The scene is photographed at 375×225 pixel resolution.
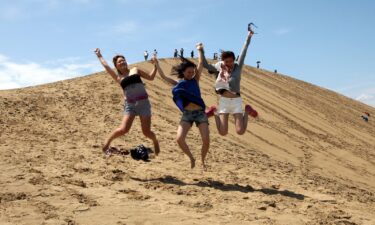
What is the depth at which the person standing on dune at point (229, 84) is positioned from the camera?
571 centimetres

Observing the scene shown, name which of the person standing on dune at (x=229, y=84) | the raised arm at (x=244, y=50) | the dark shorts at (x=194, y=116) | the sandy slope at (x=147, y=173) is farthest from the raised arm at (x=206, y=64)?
the sandy slope at (x=147, y=173)

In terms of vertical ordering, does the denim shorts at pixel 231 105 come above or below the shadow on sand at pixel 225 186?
above

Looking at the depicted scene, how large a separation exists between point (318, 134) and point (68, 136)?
1023 centimetres

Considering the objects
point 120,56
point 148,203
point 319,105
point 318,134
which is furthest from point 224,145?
point 319,105

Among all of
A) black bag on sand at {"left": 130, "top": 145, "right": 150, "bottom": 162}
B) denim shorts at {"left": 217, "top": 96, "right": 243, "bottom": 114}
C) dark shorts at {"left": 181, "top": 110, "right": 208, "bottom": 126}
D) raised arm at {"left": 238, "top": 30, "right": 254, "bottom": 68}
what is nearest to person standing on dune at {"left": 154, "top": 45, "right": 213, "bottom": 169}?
dark shorts at {"left": 181, "top": 110, "right": 208, "bottom": 126}

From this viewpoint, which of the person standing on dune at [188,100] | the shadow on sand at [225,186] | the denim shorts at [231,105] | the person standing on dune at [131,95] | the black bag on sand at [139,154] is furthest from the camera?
the black bag on sand at [139,154]

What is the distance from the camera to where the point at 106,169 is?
563 cm

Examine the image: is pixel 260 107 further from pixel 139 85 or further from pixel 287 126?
pixel 139 85

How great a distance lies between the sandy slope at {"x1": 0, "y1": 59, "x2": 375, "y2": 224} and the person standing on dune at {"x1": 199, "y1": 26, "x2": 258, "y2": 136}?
2.62ft

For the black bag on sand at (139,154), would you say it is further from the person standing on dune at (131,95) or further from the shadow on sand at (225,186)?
the shadow on sand at (225,186)

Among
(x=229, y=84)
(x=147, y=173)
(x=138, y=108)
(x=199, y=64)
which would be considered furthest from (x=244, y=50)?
(x=147, y=173)

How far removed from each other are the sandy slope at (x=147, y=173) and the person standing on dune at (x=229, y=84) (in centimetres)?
80

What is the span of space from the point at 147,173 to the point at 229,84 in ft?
5.35

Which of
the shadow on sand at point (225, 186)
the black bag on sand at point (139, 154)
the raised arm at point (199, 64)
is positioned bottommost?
the shadow on sand at point (225, 186)
